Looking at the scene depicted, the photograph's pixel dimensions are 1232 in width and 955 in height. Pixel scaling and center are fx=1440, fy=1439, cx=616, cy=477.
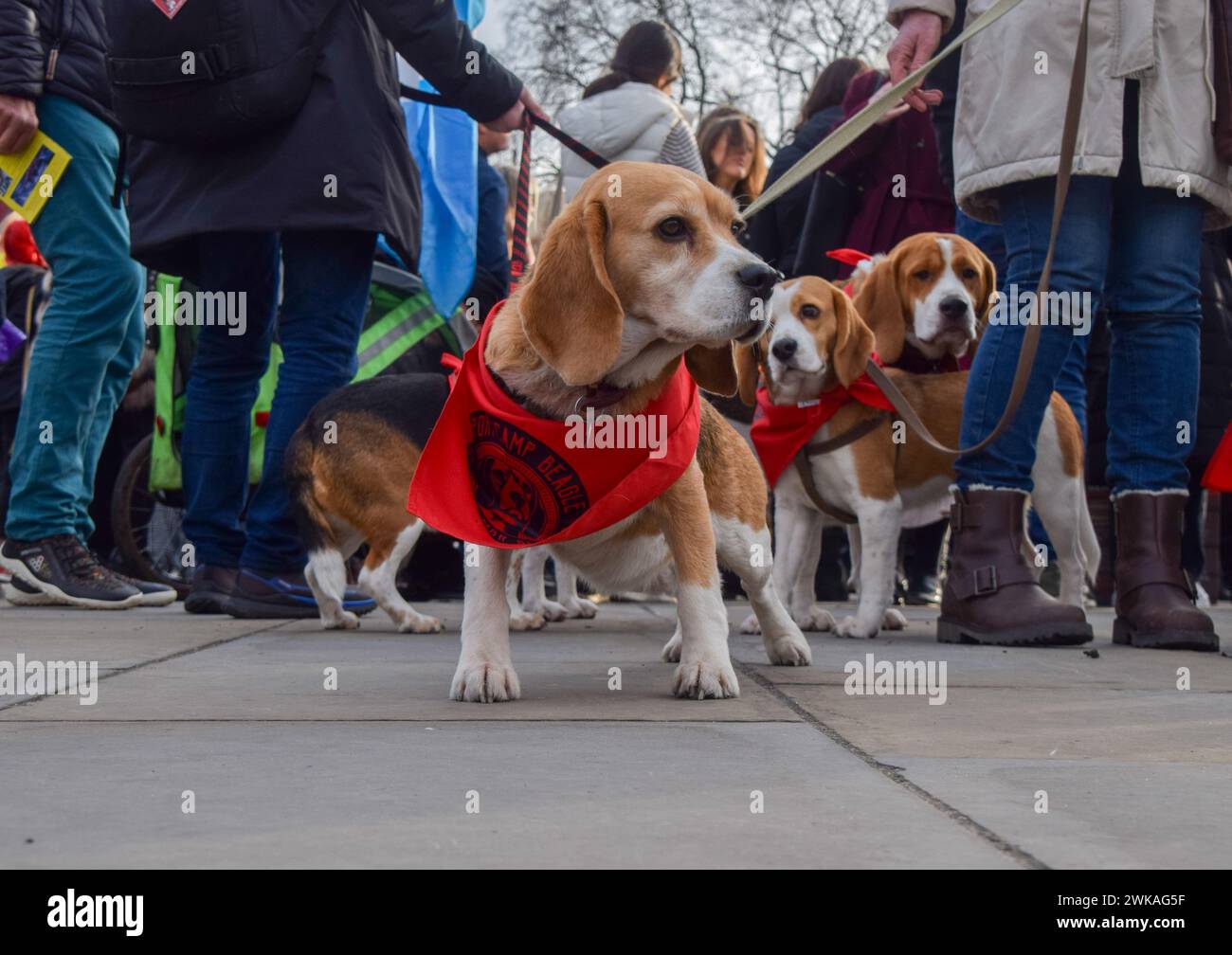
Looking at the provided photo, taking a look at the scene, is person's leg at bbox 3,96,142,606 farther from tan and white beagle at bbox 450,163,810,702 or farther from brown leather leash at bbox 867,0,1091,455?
brown leather leash at bbox 867,0,1091,455

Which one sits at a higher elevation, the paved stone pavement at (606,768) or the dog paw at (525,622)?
the paved stone pavement at (606,768)

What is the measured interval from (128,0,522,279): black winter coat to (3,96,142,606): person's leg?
0.54 meters

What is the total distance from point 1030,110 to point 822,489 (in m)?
1.42

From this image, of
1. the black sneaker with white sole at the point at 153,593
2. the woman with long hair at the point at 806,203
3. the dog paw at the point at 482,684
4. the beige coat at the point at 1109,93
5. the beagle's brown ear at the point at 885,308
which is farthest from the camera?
the woman with long hair at the point at 806,203

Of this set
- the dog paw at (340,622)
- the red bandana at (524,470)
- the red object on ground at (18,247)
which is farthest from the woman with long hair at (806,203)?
the red object on ground at (18,247)

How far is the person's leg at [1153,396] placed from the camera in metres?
4.05

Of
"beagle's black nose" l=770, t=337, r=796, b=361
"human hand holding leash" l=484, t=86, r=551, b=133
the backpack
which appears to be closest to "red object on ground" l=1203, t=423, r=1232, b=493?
"beagle's black nose" l=770, t=337, r=796, b=361

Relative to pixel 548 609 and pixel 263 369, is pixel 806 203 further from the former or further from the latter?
pixel 263 369

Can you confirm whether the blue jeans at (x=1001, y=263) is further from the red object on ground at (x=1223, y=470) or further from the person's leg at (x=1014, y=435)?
the person's leg at (x=1014, y=435)

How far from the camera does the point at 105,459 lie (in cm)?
698

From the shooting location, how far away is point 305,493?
15.0 feet

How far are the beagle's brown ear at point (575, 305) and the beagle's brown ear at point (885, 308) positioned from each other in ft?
8.11
